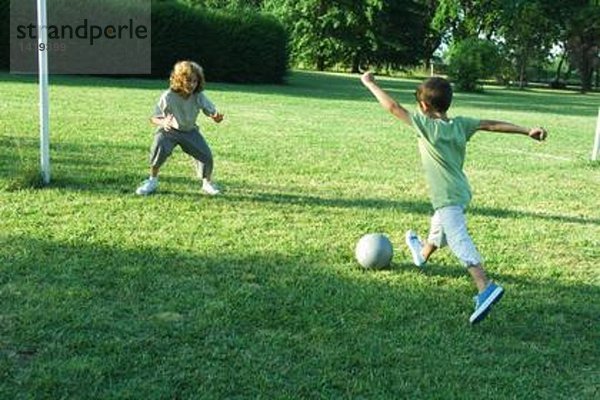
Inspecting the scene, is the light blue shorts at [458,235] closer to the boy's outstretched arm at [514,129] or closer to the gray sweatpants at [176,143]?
the boy's outstretched arm at [514,129]

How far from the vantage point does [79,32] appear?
26.0 m

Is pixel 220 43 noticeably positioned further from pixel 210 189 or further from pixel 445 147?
pixel 445 147

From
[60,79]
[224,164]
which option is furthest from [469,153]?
[60,79]

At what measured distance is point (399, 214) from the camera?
274 inches

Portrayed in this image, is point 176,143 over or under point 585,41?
under

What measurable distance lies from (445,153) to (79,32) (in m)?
23.7

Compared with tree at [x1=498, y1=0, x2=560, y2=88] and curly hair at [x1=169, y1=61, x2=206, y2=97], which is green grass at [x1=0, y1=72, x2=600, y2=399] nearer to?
curly hair at [x1=169, y1=61, x2=206, y2=97]

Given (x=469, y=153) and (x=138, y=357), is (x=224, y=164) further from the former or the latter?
(x=138, y=357)

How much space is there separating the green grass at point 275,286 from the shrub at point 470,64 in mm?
28045

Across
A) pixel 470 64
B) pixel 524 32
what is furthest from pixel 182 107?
pixel 524 32

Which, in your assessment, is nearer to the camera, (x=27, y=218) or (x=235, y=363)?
(x=235, y=363)

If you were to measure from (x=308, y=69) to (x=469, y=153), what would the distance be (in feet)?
143

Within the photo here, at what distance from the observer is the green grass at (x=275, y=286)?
3.40m

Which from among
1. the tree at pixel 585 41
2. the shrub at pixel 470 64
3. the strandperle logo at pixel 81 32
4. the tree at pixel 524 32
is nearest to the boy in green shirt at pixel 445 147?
the strandperle logo at pixel 81 32
